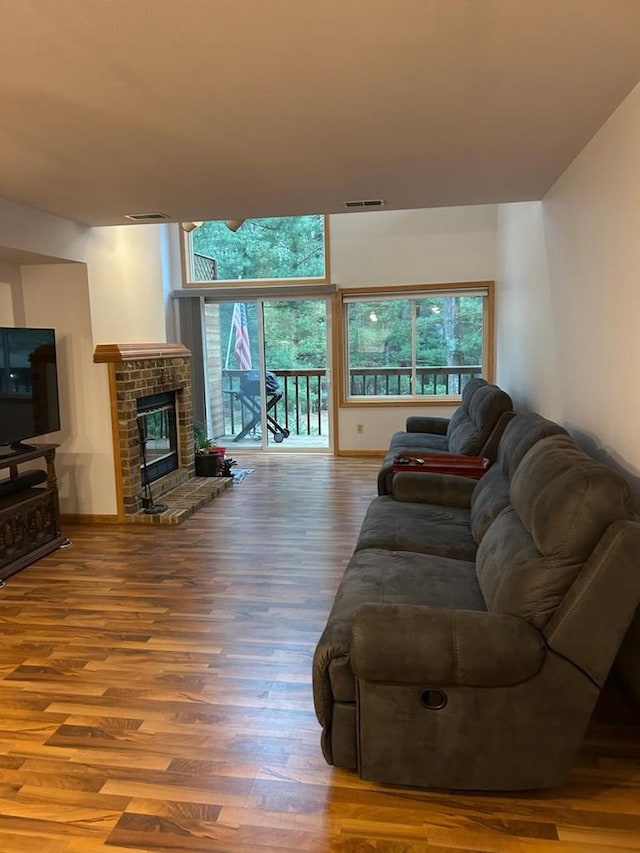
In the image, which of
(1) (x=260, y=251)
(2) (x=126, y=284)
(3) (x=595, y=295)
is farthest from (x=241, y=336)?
(3) (x=595, y=295)

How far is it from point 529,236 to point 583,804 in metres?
3.90

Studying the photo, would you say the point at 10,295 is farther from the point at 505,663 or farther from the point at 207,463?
the point at 505,663

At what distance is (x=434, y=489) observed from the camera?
3402 millimetres

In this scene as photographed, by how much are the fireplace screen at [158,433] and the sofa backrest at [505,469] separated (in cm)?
298

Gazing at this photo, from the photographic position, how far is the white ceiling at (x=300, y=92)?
167 centimetres

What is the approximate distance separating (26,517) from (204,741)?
7.62 feet

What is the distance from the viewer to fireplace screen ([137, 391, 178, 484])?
16.7 ft

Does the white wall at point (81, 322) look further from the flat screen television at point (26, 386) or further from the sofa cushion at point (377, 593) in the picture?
the sofa cushion at point (377, 593)

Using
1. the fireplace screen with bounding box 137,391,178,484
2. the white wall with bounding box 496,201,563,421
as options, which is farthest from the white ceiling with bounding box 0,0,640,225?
the fireplace screen with bounding box 137,391,178,484

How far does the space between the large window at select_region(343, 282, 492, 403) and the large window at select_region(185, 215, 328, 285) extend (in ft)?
2.12

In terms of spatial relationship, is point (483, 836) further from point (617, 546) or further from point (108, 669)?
point (108, 669)

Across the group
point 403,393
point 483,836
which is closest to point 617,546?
point 483,836

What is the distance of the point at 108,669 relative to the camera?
2.57 m

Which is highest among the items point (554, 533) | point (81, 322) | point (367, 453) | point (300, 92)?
point (300, 92)
